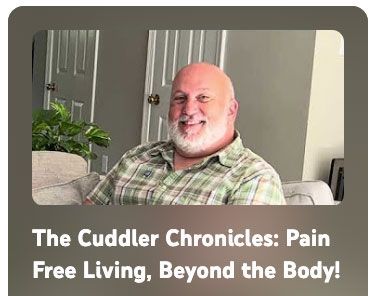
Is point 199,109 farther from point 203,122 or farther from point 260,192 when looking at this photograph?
point 260,192

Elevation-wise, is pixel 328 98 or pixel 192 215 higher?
pixel 328 98

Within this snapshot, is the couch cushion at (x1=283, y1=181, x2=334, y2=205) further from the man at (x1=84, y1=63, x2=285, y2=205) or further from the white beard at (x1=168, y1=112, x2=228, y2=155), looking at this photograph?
the white beard at (x1=168, y1=112, x2=228, y2=155)

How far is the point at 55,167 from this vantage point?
1.06m

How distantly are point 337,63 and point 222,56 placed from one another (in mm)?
158

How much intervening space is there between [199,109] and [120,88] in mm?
131

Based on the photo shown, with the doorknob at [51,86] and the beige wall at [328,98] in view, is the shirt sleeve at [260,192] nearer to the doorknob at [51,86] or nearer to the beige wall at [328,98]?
the beige wall at [328,98]

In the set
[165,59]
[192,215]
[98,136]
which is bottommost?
[192,215]

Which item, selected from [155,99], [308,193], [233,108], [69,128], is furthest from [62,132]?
[308,193]

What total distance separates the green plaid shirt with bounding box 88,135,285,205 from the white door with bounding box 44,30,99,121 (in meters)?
0.10

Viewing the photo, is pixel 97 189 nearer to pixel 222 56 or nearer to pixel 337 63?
pixel 222 56

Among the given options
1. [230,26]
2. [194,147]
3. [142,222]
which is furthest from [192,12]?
[142,222]

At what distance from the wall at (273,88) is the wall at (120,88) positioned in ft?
0.45

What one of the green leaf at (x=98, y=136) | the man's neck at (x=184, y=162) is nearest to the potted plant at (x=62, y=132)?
the green leaf at (x=98, y=136)
